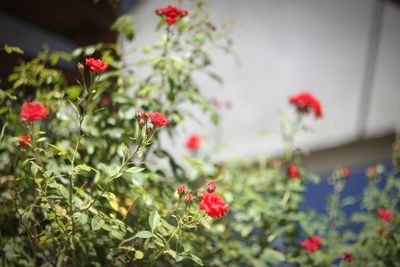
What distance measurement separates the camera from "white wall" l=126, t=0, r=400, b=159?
7.54 feet

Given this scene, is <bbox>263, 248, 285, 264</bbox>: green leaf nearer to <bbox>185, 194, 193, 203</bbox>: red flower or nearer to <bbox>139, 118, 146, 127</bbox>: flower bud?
<bbox>185, 194, 193, 203</bbox>: red flower

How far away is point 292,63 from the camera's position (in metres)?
2.76

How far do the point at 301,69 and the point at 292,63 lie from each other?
0.30ft

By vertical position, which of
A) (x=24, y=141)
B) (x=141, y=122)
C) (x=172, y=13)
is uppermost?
(x=172, y=13)

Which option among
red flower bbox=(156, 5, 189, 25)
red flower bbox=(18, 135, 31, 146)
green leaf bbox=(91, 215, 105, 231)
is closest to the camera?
green leaf bbox=(91, 215, 105, 231)

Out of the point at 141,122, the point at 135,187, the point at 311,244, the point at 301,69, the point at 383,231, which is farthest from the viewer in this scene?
the point at 301,69

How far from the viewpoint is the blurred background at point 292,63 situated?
2.31 metres

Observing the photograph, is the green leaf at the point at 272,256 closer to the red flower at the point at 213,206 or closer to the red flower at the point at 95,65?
the red flower at the point at 213,206

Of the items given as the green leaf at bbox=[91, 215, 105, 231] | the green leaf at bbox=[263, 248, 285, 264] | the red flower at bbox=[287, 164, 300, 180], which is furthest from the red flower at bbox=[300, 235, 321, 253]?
the green leaf at bbox=[91, 215, 105, 231]

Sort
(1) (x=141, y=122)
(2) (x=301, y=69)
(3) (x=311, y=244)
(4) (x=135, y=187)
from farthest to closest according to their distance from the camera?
1. (2) (x=301, y=69)
2. (3) (x=311, y=244)
3. (4) (x=135, y=187)
4. (1) (x=141, y=122)

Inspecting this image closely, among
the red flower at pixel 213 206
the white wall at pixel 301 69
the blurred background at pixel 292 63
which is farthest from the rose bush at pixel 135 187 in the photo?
the white wall at pixel 301 69

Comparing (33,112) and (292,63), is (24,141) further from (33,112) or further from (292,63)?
(292,63)

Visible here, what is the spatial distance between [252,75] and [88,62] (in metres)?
2.29

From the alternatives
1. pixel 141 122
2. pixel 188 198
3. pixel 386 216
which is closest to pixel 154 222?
pixel 188 198
